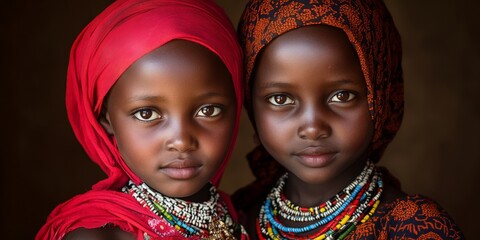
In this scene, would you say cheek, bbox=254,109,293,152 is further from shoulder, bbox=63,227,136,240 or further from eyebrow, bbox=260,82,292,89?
shoulder, bbox=63,227,136,240

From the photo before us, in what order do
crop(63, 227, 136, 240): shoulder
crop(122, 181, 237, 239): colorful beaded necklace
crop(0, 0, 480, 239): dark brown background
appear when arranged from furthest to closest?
crop(0, 0, 480, 239): dark brown background
crop(122, 181, 237, 239): colorful beaded necklace
crop(63, 227, 136, 240): shoulder

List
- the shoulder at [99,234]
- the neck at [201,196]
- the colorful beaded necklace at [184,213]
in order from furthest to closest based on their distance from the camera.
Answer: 1. the neck at [201,196]
2. the colorful beaded necklace at [184,213]
3. the shoulder at [99,234]

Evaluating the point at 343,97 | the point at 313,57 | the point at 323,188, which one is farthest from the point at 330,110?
the point at 323,188

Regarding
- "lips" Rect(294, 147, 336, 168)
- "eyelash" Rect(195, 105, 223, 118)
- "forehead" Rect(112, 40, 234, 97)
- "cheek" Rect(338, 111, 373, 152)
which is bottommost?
"lips" Rect(294, 147, 336, 168)

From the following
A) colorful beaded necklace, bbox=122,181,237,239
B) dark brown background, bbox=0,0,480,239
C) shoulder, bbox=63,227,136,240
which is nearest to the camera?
shoulder, bbox=63,227,136,240

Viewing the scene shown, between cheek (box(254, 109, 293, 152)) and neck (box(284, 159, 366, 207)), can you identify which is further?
neck (box(284, 159, 366, 207))

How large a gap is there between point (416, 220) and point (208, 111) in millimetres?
636

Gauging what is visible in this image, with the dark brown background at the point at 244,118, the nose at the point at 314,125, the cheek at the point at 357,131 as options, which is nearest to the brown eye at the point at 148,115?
the nose at the point at 314,125

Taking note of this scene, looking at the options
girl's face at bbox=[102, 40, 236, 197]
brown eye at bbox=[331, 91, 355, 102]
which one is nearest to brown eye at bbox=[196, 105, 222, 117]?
girl's face at bbox=[102, 40, 236, 197]

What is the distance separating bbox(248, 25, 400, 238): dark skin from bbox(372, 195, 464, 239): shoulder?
109 mm

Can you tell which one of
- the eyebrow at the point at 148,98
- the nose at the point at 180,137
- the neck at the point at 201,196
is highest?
the eyebrow at the point at 148,98

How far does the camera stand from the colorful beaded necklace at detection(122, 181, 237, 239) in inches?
82.7

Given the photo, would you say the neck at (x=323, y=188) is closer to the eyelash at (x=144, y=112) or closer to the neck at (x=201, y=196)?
the neck at (x=201, y=196)

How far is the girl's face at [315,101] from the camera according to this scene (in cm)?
211
